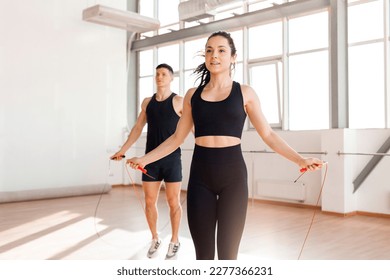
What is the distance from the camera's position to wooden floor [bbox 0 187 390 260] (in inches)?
148

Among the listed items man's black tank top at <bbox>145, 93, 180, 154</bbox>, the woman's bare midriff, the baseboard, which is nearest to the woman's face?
the woman's bare midriff

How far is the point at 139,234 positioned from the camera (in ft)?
15.0

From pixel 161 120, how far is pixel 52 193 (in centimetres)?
452

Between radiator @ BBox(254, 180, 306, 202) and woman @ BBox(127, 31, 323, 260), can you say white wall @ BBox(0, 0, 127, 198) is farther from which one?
woman @ BBox(127, 31, 323, 260)

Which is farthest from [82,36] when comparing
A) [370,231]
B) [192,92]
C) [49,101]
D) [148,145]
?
[192,92]

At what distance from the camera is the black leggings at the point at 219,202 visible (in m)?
1.89

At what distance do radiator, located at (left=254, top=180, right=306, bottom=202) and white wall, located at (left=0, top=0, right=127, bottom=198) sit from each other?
3.42 m

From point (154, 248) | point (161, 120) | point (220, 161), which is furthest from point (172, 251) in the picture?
point (220, 161)

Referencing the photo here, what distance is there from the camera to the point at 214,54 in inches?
74.6

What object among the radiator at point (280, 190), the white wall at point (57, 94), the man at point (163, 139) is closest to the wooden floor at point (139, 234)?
the radiator at point (280, 190)

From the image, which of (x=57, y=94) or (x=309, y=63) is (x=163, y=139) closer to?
(x=309, y=63)

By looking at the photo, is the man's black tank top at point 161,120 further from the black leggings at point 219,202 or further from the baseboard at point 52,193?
the baseboard at point 52,193

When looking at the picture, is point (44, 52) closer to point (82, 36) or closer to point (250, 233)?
point (82, 36)

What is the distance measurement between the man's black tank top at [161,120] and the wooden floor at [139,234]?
99cm
